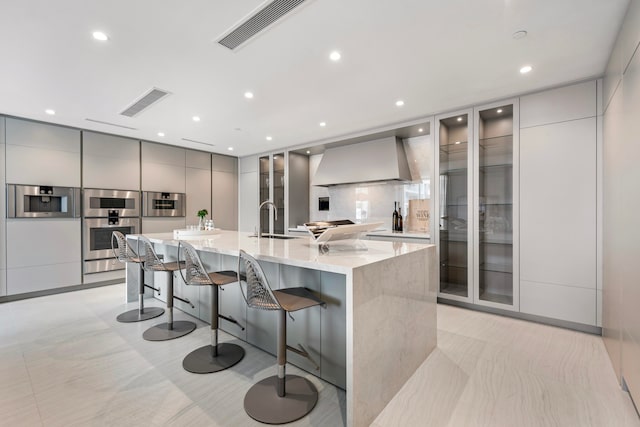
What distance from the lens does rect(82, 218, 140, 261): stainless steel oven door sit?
14.8 feet

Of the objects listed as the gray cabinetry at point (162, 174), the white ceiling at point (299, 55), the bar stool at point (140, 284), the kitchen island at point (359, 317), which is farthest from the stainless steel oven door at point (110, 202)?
the kitchen island at point (359, 317)

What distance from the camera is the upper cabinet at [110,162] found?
14.9 ft

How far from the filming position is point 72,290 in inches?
173

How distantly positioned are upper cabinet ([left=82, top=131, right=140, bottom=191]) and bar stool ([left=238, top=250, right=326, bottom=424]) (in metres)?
4.20

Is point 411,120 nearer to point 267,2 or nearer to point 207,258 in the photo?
point 267,2

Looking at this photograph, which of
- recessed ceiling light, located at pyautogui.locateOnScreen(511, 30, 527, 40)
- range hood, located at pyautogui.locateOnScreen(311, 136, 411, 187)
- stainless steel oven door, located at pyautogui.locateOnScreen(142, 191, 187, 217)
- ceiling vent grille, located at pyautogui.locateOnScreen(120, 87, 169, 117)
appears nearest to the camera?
recessed ceiling light, located at pyautogui.locateOnScreen(511, 30, 527, 40)

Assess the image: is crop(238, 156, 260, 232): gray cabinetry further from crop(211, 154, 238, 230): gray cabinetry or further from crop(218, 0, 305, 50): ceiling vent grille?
crop(218, 0, 305, 50): ceiling vent grille

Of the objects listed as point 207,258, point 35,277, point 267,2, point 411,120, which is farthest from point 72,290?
point 411,120

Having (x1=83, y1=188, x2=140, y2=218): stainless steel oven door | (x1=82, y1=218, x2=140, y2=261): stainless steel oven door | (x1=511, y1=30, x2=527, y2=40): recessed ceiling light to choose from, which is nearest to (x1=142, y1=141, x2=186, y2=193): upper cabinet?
(x1=83, y1=188, x2=140, y2=218): stainless steel oven door

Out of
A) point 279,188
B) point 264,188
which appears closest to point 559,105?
point 279,188

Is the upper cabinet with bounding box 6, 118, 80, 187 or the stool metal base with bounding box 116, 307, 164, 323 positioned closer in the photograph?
the stool metal base with bounding box 116, 307, 164, 323

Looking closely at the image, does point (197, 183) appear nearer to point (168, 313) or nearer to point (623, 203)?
point (168, 313)

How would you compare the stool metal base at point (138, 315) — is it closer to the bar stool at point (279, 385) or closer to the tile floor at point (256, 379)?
the tile floor at point (256, 379)

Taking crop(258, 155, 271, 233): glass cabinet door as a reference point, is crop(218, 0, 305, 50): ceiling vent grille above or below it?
above
